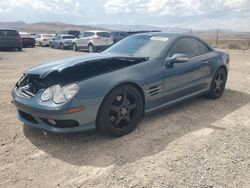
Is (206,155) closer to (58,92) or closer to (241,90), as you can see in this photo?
(58,92)

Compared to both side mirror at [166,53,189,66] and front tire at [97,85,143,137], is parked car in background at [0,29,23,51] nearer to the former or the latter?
side mirror at [166,53,189,66]

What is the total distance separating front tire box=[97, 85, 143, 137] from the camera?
377 cm

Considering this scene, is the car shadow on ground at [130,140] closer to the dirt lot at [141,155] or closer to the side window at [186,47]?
the dirt lot at [141,155]

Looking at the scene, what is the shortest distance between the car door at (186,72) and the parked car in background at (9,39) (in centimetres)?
1621

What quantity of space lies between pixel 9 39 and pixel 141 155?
17.8 metres

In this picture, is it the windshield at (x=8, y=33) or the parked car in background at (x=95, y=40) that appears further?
the parked car in background at (x=95, y=40)

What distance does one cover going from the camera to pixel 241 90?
6.99 metres

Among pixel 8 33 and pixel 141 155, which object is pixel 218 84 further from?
pixel 8 33

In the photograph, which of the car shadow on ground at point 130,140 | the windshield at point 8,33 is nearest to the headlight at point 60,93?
the car shadow on ground at point 130,140

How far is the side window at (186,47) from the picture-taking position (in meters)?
4.94

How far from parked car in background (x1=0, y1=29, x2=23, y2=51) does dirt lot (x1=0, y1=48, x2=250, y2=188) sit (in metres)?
15.3

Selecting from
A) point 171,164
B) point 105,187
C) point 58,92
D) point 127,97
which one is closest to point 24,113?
point 58,92

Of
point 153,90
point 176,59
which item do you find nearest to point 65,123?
point 153,90

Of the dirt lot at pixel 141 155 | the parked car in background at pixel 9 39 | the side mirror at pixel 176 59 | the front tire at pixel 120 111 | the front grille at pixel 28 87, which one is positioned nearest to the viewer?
the dirt lot at pixel 141 155
